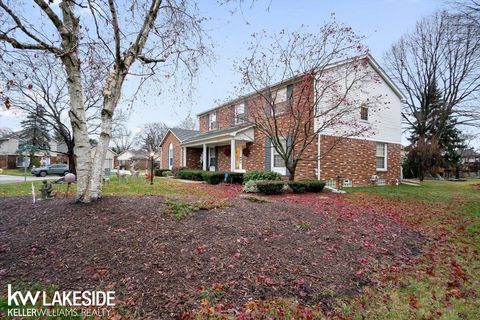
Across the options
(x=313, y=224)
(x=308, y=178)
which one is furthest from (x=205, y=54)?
(x=308, y=178)

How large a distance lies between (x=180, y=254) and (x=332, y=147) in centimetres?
1042

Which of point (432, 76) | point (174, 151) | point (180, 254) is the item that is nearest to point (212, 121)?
point (174, 151)

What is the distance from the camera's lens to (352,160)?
46.5ft

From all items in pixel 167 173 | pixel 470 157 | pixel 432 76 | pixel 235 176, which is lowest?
pixel 167 173

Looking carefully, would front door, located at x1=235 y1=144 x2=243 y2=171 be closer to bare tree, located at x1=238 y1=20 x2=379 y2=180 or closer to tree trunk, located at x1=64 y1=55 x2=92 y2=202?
bare tree, located at x1=238 y1=20 x2=379 y2=180

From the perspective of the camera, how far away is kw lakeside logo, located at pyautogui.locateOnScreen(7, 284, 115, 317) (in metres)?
2.48

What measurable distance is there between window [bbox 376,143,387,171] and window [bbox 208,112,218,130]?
38.7ft

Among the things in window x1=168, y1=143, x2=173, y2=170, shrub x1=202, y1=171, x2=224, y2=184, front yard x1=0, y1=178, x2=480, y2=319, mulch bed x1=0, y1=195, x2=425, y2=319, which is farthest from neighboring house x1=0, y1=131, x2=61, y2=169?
front yard x1=0, y1=178, x2=480, y2=319

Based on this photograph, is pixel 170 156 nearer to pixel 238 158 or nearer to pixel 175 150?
pixel 175 150

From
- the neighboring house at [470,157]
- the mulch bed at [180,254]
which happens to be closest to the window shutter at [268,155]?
the mulch bed at [180,254]

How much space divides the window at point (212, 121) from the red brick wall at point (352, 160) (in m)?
10.4

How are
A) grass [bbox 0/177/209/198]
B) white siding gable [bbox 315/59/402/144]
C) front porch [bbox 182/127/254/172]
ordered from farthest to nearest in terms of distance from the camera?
front porch [bbox 182/127/254/172]
white siding gable [bbox 315/59/402/144]
grass [bbox 0/177/209/198]

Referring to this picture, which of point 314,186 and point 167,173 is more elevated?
point 167,173

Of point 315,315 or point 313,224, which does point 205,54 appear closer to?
point 313,224
